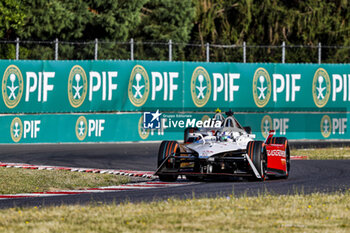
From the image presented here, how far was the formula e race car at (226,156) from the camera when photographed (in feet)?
49.8

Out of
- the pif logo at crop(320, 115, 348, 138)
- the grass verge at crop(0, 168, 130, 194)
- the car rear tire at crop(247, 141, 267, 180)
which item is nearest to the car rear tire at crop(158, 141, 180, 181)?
the grass verge at crop(0, 168, 130, 194)

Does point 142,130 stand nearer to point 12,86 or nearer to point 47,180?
point 12,86

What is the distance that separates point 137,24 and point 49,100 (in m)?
15.4

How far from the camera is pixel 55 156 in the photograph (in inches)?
850

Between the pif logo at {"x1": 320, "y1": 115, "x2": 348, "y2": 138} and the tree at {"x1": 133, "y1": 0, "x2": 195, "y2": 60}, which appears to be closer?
the pif logo at {"x1": 320, "y1": 115, "x2": 348, "y2": 138}

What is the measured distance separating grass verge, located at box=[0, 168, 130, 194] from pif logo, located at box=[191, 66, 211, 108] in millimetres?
11024

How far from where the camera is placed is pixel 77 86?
85.9 feet

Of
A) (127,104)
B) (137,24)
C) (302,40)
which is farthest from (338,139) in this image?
(302,40)

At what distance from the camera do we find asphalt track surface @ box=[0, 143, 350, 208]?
12.9 meters

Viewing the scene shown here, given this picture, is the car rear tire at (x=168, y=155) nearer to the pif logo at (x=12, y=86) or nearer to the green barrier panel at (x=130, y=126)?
the green barrier panel at (x=130, y=126)

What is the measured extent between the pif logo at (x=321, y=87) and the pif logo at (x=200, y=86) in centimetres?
428

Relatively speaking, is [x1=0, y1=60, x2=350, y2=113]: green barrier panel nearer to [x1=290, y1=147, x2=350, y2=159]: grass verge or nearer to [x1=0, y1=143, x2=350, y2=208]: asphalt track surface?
[x1=0, y1=143, x2=350, y2=208]: asphalt track surface

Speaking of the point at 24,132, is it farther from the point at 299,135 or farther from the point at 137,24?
the point at 137,24

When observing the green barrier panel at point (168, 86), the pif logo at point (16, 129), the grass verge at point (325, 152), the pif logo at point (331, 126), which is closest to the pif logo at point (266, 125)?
the green barrier panel at point (168, 86)
